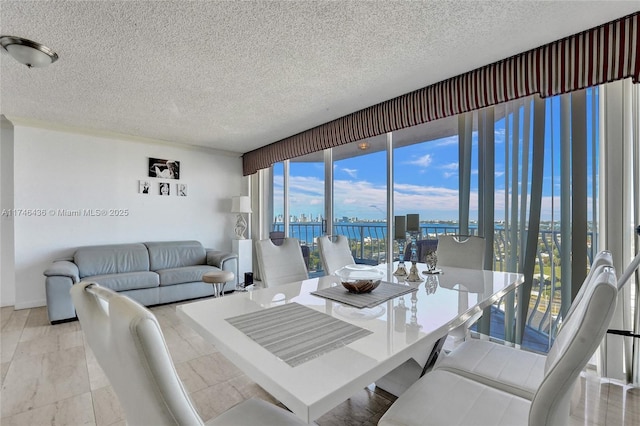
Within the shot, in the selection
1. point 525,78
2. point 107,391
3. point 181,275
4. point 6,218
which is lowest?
point 107,391

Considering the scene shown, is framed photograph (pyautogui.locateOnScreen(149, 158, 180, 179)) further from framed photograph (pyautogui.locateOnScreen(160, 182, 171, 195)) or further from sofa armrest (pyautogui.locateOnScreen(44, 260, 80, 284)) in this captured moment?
sofa armrest (pyautogui.locateOnScreen(44, 260, 80, 284))

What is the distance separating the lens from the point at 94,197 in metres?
4.15

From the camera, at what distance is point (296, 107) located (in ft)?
10.6

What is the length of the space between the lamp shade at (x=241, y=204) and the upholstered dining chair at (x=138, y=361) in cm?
457

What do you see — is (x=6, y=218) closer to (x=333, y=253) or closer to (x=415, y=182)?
(x=333, y=253)

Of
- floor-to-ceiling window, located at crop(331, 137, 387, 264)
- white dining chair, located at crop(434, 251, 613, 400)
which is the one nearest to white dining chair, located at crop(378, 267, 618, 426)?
white dining chair, located at crop(434, 251, 613, 400)

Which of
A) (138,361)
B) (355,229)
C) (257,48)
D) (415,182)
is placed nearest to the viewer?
(138,361)

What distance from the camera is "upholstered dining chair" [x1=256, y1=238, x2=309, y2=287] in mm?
2045

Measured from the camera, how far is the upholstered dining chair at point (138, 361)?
0.49 m

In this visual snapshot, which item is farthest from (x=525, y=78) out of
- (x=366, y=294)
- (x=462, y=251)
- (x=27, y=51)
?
(x=27, y=51)

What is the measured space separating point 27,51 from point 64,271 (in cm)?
228

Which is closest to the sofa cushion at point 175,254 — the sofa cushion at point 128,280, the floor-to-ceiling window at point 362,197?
the sofa cushion at point 128,280

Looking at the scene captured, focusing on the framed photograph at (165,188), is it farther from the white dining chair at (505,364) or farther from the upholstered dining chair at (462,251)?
the white dining chair at (505,364)

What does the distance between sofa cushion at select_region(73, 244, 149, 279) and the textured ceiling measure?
1.77 meters
